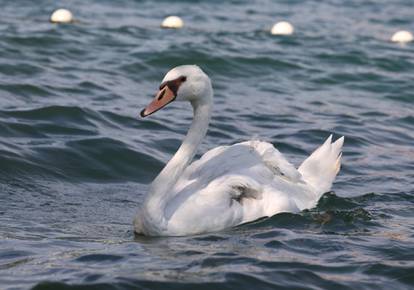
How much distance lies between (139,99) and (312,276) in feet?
25.6

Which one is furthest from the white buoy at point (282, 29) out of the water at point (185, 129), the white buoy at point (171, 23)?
the white buoy at point (171, 23)

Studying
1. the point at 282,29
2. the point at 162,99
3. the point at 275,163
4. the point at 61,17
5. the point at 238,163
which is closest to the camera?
the point at 162,99

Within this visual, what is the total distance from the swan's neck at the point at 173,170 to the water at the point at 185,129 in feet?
0.85

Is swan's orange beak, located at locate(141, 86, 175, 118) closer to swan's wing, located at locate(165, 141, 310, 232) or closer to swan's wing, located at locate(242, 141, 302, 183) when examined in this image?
swan's wing, located at locate(165, 141, 310, 232)

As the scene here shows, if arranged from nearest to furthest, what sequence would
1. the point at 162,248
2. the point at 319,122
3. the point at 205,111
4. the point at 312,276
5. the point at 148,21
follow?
the point at 312,276 < the point at 162,248 < the point at 205,111 < the point at 319,122 < the point at 148,21

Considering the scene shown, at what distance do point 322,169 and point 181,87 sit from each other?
2.13m

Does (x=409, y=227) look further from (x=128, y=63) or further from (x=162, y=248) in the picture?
(x=128, y=63)

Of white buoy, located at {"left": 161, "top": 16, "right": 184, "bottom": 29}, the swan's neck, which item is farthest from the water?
white buoy, located at {"left": 161, "top": 16, "right": 184, "bottom": 29}

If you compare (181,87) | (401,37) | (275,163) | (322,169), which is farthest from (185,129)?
(401,37)

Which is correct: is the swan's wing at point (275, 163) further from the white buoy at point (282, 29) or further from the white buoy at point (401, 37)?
the white buoy at point (401, 37)

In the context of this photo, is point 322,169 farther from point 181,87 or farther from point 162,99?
point 162,99

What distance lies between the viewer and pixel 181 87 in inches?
343

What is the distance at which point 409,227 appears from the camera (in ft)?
30.2

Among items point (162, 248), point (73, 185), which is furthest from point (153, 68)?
point (162, 248)
